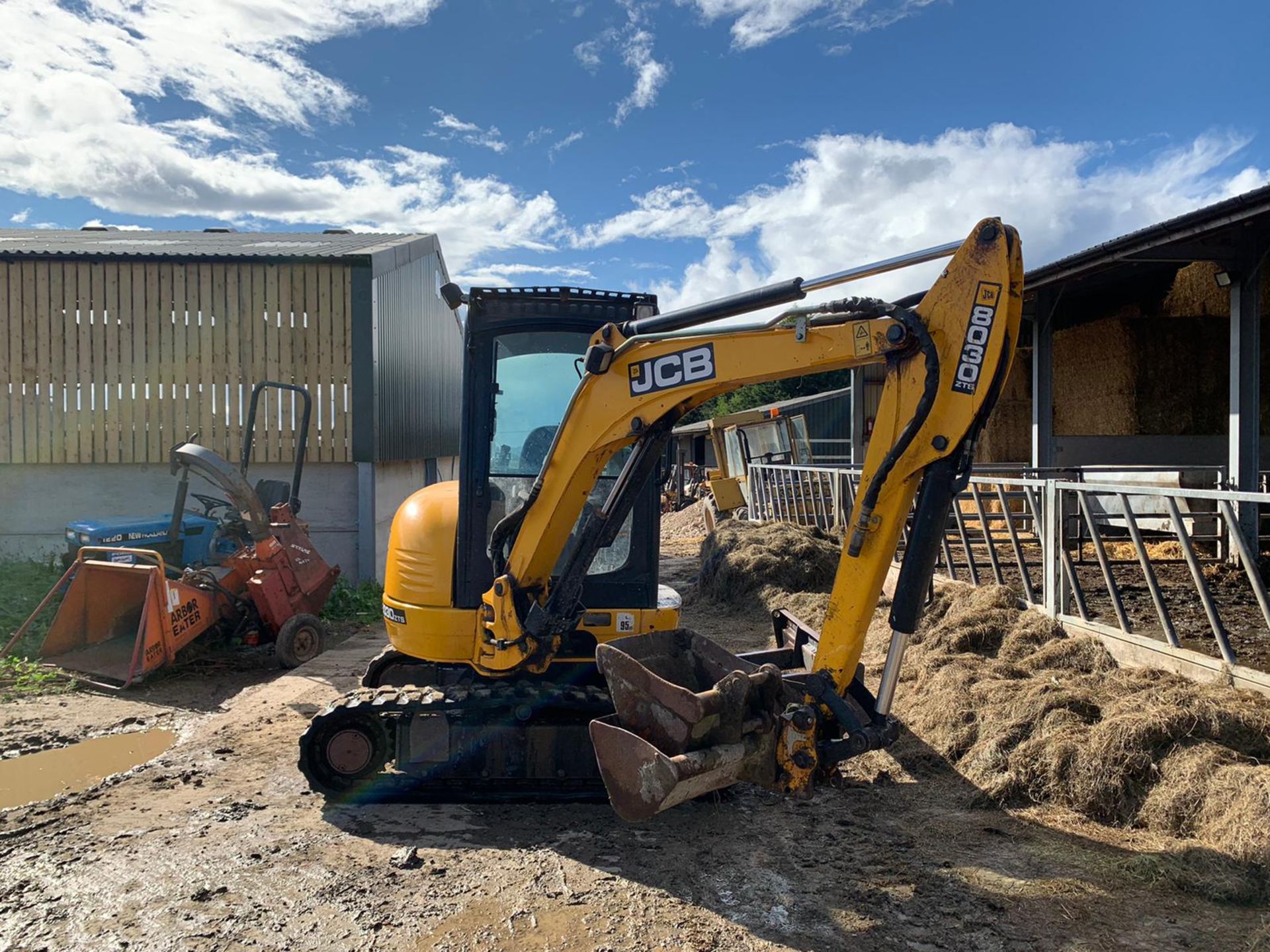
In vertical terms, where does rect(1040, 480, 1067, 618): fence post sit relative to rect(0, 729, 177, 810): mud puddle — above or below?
above

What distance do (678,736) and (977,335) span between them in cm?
204

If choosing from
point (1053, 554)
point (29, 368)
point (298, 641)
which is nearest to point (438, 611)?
point (298, 641)

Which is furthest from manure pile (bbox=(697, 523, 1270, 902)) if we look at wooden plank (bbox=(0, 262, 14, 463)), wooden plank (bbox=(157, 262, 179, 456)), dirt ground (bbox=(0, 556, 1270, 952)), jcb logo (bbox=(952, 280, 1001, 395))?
wooden plank (bbox=(0, 262, 14, 463))

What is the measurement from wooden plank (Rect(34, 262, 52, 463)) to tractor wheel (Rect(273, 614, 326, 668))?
19.9 ft

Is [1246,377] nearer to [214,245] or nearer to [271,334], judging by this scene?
[271,334]

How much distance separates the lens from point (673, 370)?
166 inches

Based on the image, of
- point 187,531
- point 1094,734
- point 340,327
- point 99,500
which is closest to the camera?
point 1094,734

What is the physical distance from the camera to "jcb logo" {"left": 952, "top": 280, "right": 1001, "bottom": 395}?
11.7ft

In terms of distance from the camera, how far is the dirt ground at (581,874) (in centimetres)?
347

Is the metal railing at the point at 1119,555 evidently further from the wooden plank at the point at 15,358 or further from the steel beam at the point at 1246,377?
the wooden plank at the point at 15,358

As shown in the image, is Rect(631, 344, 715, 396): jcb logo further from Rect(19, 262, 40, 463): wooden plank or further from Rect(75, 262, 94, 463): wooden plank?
Rect(19, 262, 40, 463): wooden plank

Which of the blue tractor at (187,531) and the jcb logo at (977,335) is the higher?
the jcb logo at (977,335)

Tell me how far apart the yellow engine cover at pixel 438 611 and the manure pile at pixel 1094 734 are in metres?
1.97

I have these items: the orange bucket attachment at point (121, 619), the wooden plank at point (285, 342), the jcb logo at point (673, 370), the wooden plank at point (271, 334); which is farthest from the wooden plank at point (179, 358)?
the jcb logo at point (673, 370)
